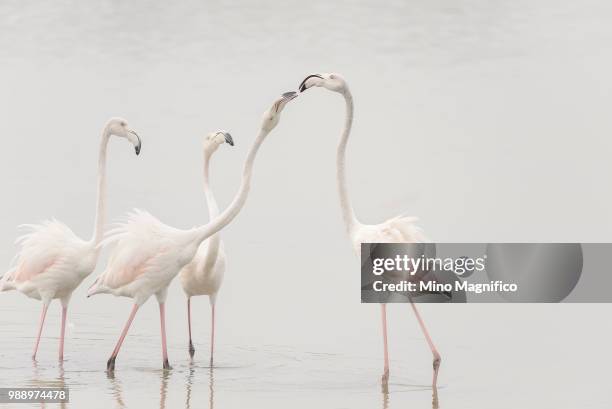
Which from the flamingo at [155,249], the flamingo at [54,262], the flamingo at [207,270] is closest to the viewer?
the flamingo at [155,249]

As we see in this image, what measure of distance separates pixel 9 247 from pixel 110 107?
9556 mm

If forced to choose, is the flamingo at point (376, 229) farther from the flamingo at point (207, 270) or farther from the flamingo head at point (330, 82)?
the flamingo at point (207, 270)

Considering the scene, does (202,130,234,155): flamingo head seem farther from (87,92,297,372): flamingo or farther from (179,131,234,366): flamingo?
(87,92,297,372): flamingo

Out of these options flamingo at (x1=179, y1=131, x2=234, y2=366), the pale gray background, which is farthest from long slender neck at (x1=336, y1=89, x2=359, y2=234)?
flamingo at (x1=179, y1=131, x2=234, y2=366)

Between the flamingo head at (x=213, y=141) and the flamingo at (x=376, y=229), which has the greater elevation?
the flamingo head at (x=213, y=141)

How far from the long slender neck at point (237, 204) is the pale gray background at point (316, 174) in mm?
1114

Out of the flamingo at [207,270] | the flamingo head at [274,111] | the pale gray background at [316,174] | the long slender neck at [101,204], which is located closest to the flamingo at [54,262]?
the long slender neck at [101,204]

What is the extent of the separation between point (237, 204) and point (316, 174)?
8.12 meters

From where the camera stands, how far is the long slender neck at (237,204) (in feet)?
32.5

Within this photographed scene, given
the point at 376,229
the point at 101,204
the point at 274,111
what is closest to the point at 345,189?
the point at 376,229

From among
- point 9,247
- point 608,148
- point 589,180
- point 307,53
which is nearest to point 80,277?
point 9,247

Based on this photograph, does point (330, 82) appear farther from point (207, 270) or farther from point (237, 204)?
point (207, 270)

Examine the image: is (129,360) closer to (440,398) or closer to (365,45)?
(440,398)

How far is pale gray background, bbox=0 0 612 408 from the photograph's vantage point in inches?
400
